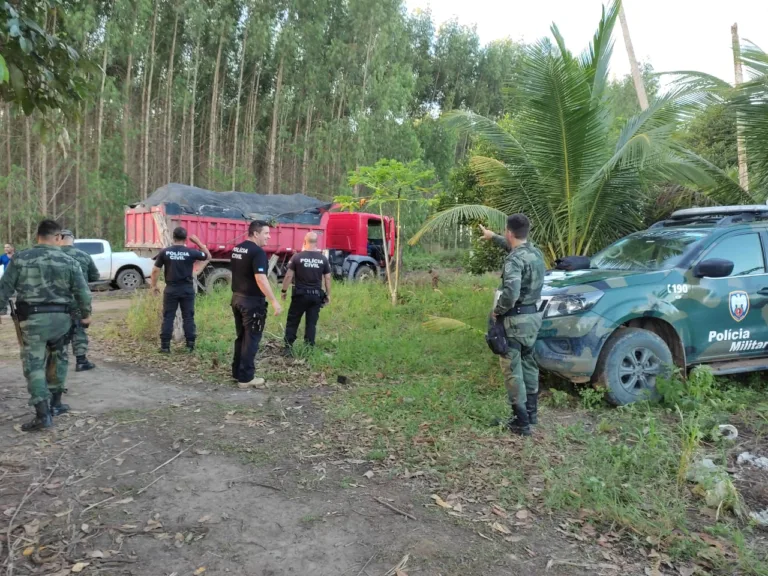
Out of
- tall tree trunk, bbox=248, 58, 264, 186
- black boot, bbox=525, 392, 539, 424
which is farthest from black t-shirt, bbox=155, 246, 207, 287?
tall tree trunk, bbox=248, 58, 264, 186

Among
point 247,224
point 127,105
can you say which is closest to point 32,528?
point 247,224

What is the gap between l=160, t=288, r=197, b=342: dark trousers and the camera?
7.77 m

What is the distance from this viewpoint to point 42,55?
145 inches

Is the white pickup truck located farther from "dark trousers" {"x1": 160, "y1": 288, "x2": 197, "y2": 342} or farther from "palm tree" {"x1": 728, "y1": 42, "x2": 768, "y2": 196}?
"palm tree" {"x1": 728, "y1": 42, "x2": 768, "y2": 196}

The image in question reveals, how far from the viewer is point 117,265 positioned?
15.8m

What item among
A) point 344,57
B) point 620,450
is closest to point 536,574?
point 620,450

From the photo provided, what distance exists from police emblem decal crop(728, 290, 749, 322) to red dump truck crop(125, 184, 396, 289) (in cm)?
777

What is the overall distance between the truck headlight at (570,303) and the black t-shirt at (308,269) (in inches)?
126

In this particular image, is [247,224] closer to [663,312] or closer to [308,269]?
[308,269]

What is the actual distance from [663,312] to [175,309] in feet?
20.1

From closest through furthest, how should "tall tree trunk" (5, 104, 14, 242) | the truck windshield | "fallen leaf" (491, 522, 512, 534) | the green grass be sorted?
"fallen leaf" (491, 522, 512, 534), the green grass, the truck windshield, "tall tree trunk" (5, 104, 14, 242)

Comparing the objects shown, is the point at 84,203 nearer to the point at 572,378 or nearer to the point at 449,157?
the point at 449,157

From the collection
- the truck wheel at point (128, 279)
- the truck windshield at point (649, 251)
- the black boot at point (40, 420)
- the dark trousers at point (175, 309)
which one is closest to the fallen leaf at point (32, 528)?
the black boot at point (40, 420)

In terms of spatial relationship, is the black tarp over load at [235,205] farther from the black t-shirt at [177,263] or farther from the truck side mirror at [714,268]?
the truck side mirror at [714,268]
